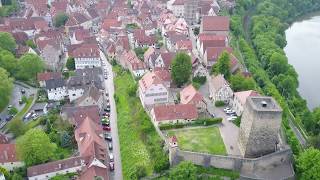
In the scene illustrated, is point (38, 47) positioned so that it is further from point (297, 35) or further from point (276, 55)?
point (297, 35)

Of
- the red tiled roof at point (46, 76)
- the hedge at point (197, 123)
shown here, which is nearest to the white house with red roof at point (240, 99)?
the hedge at point (197, 123)

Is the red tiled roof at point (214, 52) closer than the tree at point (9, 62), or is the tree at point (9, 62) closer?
the tree at point (9, 62)

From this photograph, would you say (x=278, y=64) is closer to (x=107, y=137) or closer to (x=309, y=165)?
(x=309, y=165)

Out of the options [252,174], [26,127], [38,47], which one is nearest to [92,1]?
[38,47]

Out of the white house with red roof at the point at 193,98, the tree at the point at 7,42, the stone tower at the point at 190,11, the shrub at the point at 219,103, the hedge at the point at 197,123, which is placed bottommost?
the hedge at the point at 197,123

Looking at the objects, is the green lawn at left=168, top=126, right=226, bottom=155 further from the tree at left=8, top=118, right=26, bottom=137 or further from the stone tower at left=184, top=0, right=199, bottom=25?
the stone tower at left=184, top=0, right=199, bottom=25

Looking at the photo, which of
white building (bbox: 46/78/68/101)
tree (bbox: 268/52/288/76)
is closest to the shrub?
tree (bbox: 268/52/288/76)

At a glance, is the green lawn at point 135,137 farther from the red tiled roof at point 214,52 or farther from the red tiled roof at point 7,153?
the red tiled roof at point 214,52
